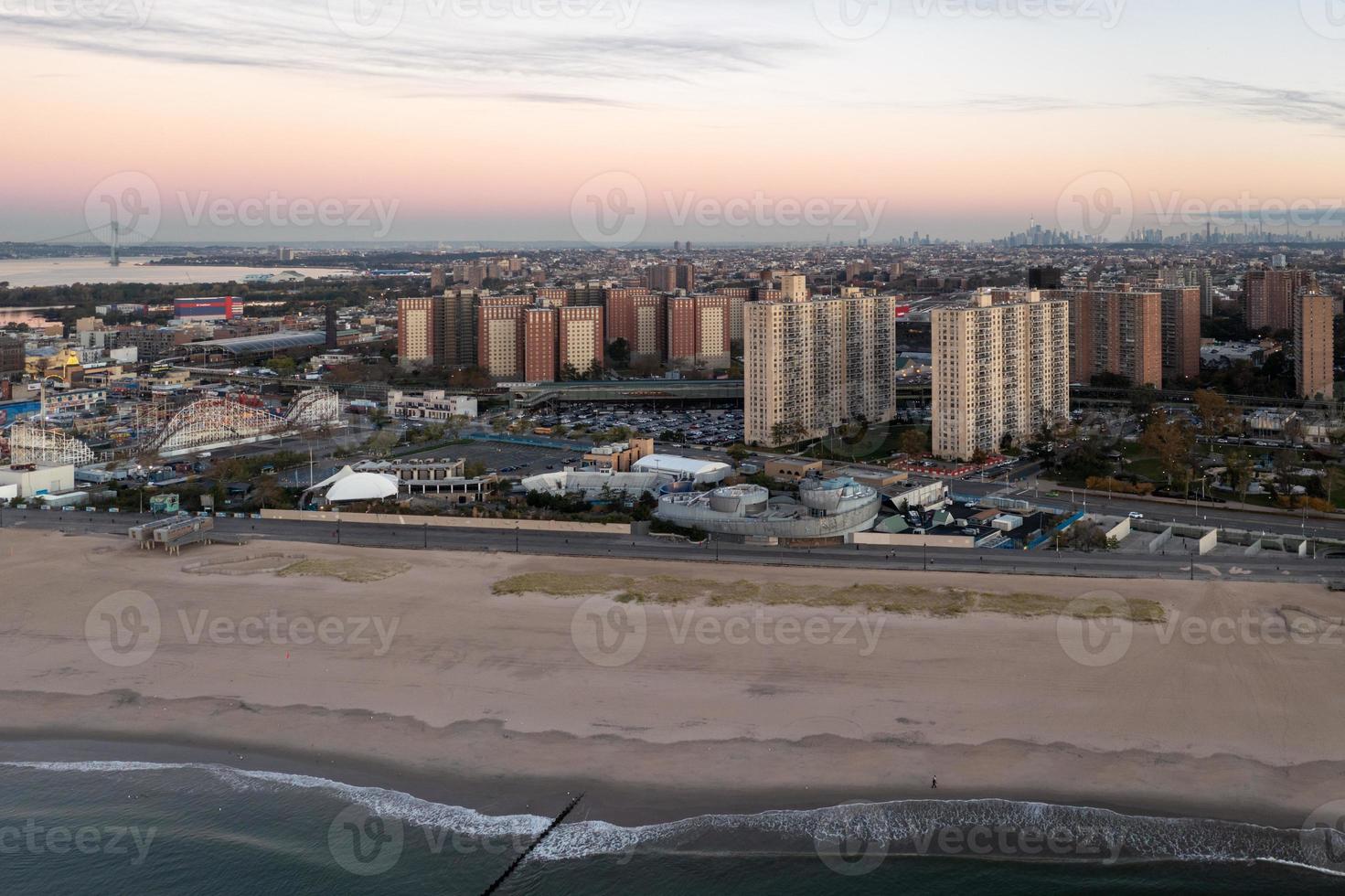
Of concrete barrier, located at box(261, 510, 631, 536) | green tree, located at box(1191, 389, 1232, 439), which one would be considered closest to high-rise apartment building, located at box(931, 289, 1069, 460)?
green tree, located at box(1191, 389, 1232, 439)

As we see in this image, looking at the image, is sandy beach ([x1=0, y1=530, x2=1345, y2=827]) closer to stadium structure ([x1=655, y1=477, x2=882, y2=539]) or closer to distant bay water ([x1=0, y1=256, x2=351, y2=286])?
stadium structure ([x1=655, y1=477, x2=882, y2=539])

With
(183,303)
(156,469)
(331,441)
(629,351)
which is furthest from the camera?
(183,303)

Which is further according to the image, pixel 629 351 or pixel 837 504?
pixel 629 351

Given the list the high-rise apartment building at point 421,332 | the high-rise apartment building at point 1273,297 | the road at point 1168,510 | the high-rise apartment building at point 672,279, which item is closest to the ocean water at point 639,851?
the road at point 1168,510

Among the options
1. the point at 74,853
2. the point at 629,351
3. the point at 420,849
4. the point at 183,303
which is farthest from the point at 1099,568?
the point at 183,303

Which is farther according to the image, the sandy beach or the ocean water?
the sandy beach

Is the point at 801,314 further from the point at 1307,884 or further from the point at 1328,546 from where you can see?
the point at 1307,884
